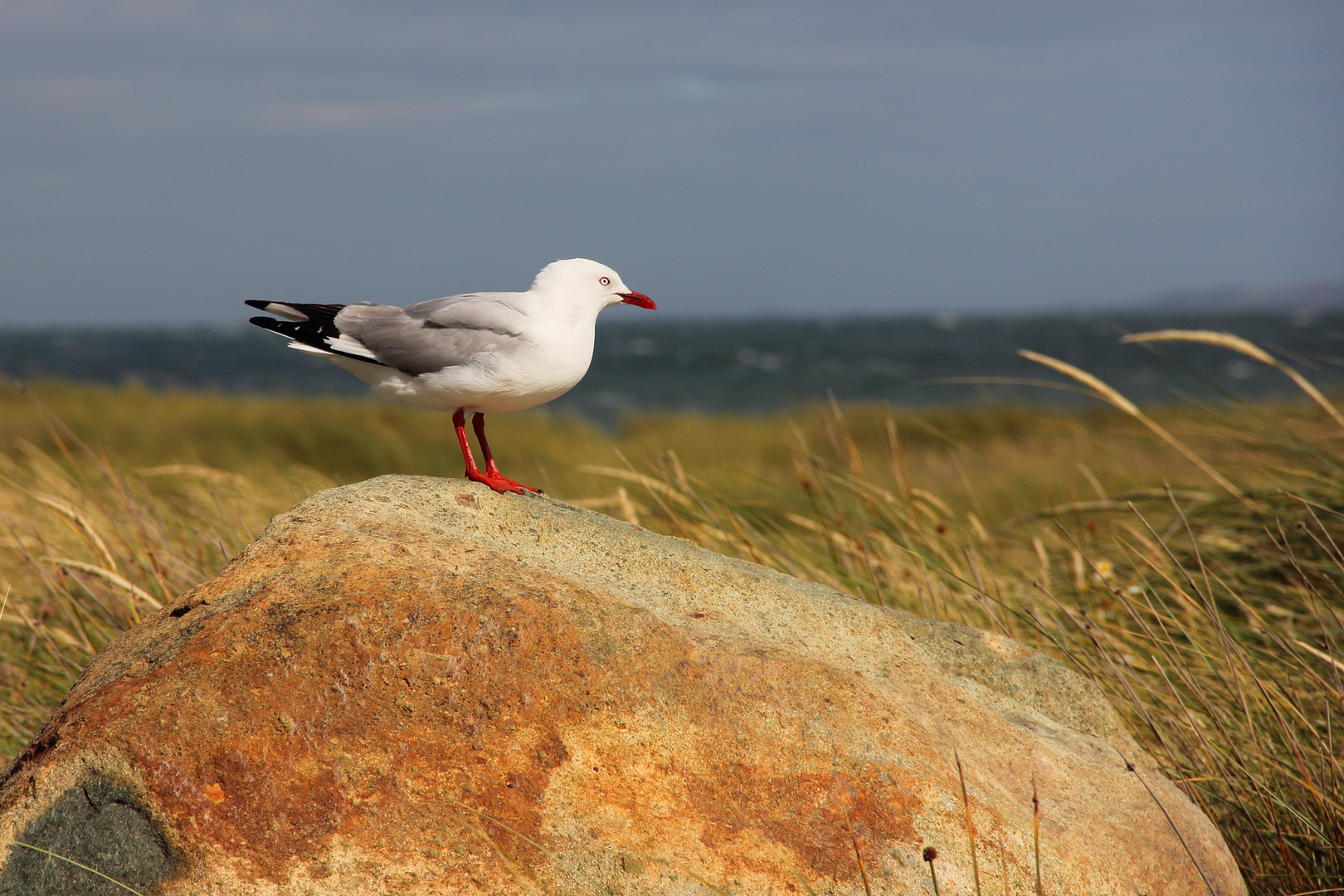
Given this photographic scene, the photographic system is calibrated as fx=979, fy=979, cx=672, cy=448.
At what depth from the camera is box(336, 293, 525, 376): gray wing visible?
3145 mm

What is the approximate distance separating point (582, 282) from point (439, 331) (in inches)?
20.2

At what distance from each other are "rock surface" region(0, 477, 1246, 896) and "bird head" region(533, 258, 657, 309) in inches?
46.0

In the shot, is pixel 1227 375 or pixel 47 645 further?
pixel 1227 375

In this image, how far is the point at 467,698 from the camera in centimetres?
205

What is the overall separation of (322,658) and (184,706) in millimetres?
278

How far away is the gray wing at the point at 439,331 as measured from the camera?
314cm

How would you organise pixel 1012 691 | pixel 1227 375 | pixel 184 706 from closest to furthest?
Answer: pixel 184 706
pixel 1012 691
pixel 1227 375

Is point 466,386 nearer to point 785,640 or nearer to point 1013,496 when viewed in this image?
point 785,640

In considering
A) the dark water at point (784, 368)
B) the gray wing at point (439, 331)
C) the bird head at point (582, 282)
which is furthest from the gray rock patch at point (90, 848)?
the dark water at point (784, 368)

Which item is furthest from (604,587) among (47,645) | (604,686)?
Result: (47,645)

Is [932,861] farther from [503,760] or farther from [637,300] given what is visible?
[637,300]

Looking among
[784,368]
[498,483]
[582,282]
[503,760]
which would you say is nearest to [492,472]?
[498,483]

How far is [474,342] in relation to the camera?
A: 10.3 ft

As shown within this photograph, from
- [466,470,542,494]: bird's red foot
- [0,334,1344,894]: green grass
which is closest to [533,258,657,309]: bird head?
[466,470,542,494]: bird's red foot
